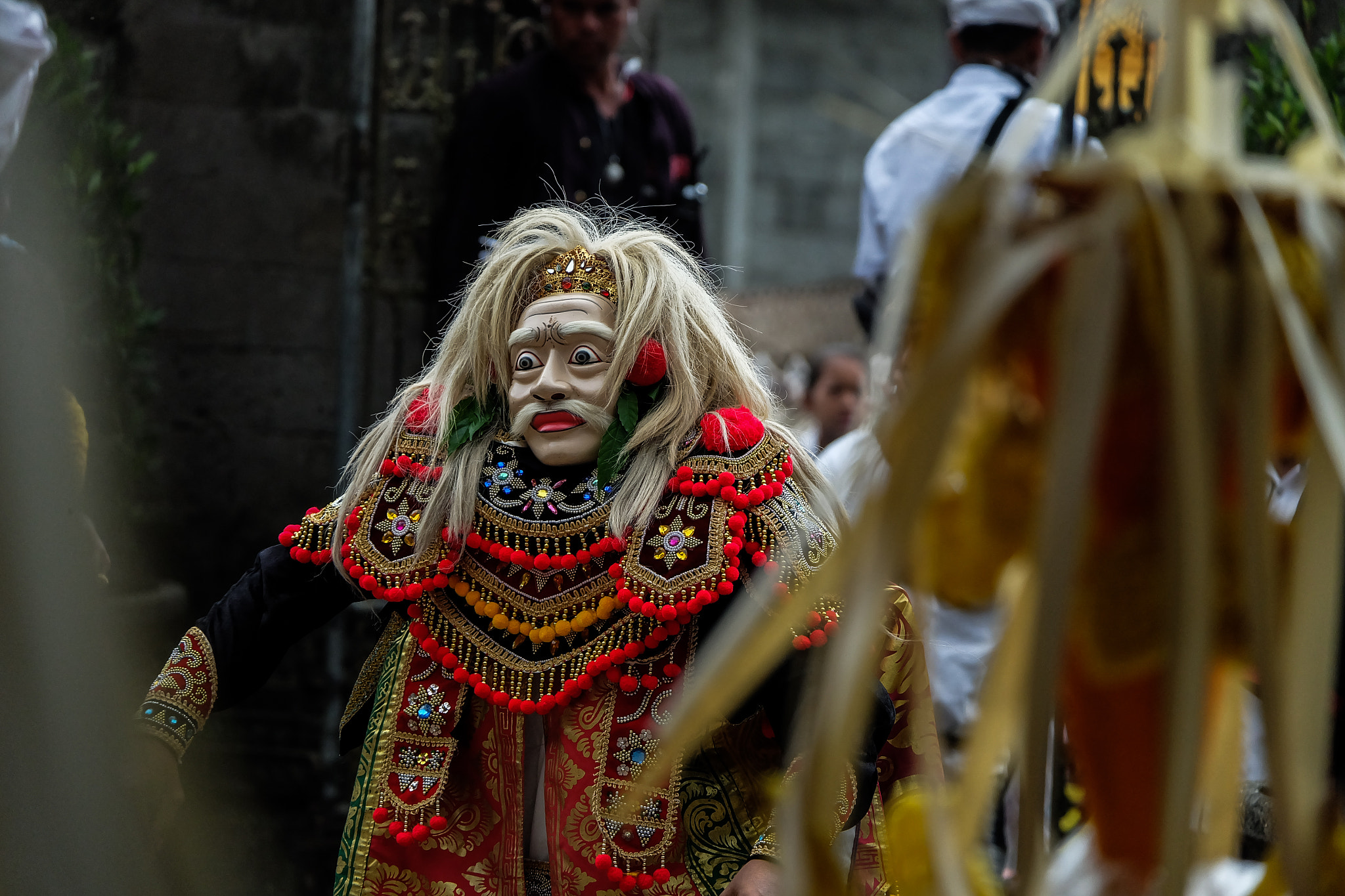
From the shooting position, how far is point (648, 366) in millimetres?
2453

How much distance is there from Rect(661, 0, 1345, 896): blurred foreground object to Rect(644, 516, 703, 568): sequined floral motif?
1.34 meters

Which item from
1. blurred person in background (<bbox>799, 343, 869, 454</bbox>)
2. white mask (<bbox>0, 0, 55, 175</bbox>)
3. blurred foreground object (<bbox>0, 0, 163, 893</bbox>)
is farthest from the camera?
blurred person in background (<bbox>799, 343, 869, 454</bbox>)

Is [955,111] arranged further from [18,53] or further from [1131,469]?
[1131,469]

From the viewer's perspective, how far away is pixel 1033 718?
2.55ft

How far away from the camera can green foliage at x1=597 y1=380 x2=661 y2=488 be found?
2.38 m

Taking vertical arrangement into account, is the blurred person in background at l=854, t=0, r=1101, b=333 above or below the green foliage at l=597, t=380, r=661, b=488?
above

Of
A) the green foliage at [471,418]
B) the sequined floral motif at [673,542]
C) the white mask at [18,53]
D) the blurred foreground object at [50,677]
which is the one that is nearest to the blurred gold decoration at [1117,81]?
the sequined floral motif at [673,542]

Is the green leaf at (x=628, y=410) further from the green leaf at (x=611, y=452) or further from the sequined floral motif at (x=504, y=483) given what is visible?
the sequined floral motif at (x=504, y=483)

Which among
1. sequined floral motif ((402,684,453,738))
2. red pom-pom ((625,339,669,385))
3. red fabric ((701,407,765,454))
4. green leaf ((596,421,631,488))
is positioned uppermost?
red pom-pom ((625,339,669,385))

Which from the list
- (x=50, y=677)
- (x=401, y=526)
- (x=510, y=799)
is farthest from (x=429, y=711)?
(x=50, y=677)

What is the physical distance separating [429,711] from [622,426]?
0.55 metres

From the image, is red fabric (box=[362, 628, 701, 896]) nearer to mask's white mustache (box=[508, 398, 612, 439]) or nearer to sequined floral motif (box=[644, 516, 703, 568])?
sequined floral motif (box=[644, 516, 703, 568])

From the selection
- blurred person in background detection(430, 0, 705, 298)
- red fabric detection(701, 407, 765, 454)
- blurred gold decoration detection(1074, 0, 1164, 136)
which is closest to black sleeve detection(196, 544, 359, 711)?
red fabric detection(701, 407, 765, 454)

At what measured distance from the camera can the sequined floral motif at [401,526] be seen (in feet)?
7.90
